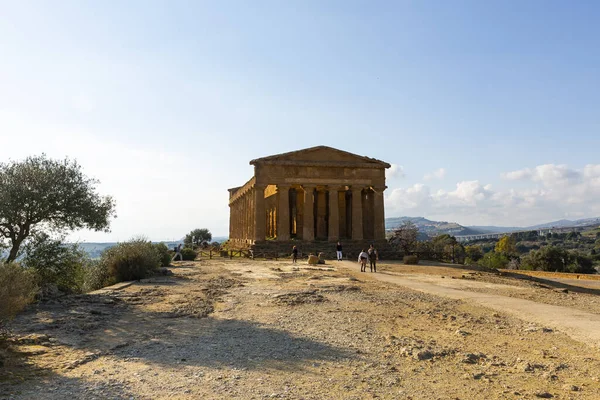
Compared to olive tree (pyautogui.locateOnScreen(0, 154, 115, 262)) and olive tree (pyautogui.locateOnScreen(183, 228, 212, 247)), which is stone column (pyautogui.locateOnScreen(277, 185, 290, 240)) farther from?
olive tree (pyautogui.locateOnScreen(183, 228, 212, 247))

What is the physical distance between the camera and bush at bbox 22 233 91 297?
15484mm

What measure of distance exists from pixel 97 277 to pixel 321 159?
2665 centimetres

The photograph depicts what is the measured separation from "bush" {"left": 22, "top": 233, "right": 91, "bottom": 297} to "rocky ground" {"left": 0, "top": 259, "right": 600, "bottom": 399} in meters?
1.88

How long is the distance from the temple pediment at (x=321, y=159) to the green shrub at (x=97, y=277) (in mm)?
22738

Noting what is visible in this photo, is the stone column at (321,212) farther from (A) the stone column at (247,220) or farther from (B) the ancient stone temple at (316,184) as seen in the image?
(A) the stone column at (247,220)

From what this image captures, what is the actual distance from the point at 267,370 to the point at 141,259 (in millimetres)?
16394

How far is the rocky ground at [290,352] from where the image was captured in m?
6.35

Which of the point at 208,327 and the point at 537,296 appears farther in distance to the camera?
the point at 537,296

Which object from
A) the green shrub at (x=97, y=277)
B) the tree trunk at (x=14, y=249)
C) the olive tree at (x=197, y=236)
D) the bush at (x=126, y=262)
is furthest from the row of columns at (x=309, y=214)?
the olive tree at (x=197, y=236)

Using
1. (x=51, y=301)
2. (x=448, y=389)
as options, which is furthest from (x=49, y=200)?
(x=448, y=389)

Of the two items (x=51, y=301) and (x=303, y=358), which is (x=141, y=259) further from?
(x=303, y=358)

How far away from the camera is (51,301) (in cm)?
1412

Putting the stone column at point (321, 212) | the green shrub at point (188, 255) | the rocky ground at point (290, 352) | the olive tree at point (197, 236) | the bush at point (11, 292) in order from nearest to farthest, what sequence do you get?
the rocky ground at point (290, 352)
the bush at point (11, 292)
the green shrub at point (188, 255)
the stone column at point (321, 212)
the olive tree at point (197, 236)

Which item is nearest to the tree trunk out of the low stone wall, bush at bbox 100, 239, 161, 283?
bush at bbox 100, 239, 161, 283
